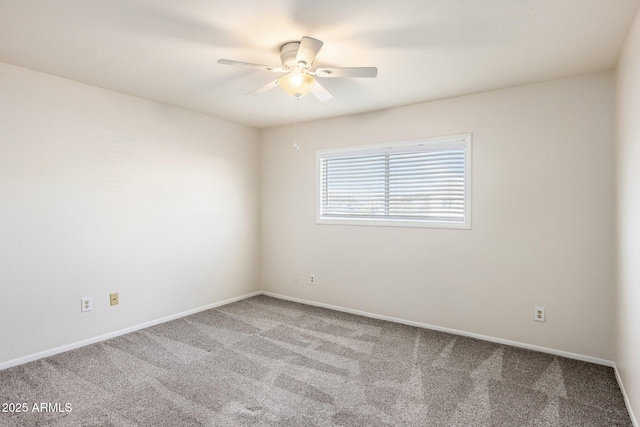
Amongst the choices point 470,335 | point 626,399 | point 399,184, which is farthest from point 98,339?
point 626,399

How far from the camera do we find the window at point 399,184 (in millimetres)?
3389

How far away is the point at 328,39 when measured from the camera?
7.20 ft

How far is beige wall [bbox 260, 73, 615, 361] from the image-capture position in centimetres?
271

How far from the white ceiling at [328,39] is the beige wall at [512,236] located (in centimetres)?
31

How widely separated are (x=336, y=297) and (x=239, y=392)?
2.02 metres

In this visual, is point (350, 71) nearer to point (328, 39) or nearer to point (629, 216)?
point (328, 39)

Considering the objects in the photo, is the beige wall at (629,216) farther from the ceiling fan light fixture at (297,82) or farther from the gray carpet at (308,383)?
the ceiling fan light fixture at (297,82)

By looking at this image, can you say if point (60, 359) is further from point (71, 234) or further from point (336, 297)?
point (336, 297)

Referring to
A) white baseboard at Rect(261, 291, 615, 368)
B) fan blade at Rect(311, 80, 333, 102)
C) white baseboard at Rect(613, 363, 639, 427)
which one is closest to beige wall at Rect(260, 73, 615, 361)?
white baseboard at Rect(261, 291, 615, 368)

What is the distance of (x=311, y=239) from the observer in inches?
173

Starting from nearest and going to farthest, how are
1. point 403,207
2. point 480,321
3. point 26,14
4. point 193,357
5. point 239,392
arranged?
point 26,14
point 239,392
point 193,357
point 480,321
point 403,207

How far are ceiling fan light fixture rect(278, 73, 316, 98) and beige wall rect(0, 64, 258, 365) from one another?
194cm

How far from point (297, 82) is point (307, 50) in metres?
0.32

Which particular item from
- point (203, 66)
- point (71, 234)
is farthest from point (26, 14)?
point (71, 234)
